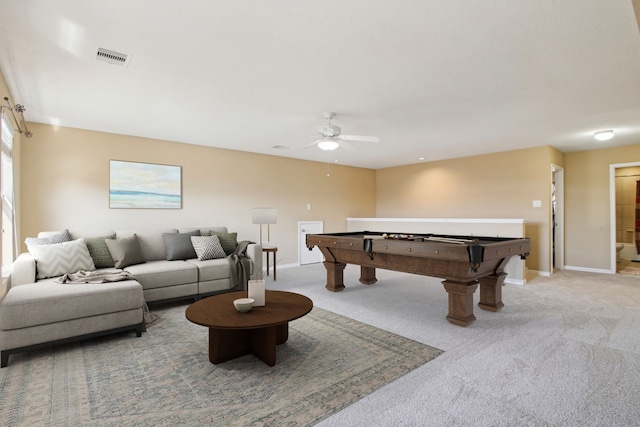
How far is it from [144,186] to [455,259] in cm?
442

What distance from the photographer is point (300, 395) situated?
77.1 inches

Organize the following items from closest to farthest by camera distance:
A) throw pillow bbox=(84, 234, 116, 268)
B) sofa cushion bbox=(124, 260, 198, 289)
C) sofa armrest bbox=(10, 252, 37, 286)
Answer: sofa armrest bbox=(10, 252, 37, 286)
sofa cushion bbox=(124, 260, 198, 289)
throw pillow bbox=(84, 234, 116, 268)

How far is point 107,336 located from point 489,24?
12.8ft

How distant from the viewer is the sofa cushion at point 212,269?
4012mm

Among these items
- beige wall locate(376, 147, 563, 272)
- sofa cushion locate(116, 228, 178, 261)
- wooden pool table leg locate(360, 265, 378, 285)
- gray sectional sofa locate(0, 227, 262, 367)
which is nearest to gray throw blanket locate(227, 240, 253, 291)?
gray sectional sofa locate(0, 227, 262, 367)

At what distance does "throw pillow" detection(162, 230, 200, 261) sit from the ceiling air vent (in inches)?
95.1

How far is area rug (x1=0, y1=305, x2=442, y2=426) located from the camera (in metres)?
1.78

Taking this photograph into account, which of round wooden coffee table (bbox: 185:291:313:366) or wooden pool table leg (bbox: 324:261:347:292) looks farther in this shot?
wooden pool table leg (bbox: 324:261:347:292)

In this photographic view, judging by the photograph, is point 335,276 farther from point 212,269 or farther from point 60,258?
point 60,258

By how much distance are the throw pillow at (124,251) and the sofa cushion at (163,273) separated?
3.3 inches

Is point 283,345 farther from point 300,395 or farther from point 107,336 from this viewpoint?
point 107,336

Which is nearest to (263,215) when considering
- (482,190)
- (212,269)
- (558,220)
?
(212,269)

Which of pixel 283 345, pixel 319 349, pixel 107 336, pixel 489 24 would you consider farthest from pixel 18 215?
pixel 489 24

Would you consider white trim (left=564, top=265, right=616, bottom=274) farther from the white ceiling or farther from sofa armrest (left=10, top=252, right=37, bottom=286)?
sofa armrest (left=10, top=252, right=37, bottom=286)
